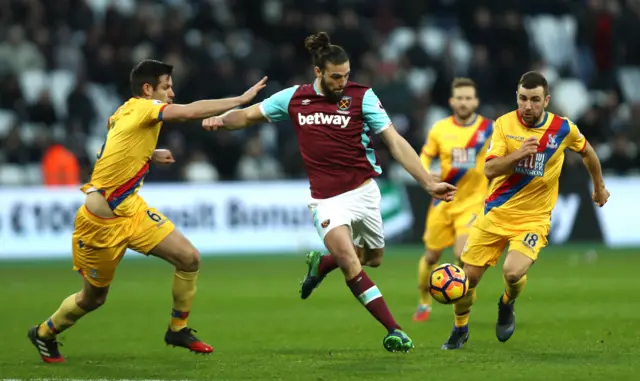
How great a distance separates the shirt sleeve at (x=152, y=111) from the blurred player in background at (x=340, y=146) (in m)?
0.46

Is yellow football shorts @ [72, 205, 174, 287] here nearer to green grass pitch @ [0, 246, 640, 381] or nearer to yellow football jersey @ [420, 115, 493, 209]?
green grass pitch @ [0, 246, 640, 381]

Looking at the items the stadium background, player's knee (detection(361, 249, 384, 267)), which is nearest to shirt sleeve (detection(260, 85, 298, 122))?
player's knee (detection(361, 249, 384, 267))

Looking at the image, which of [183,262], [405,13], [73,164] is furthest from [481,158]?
[405,13]

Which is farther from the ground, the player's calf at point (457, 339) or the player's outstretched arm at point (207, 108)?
the player's outstretched arm at point (207, 108)

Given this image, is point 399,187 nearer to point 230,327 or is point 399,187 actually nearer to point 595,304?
point 595,304

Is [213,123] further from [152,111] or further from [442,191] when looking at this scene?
[442,191]

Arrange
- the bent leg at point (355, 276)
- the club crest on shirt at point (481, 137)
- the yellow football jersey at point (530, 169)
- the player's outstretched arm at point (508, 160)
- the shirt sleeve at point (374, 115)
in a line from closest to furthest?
the bent leg at point (355, 276)
the player's outstretched arm at point (508, 160)
the shirt sleeve at point (374, 115)
the yellow football jersey at point (530, 169)
the club crest on shirt at point (481, 137)

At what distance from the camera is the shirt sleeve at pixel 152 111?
30.6 feet

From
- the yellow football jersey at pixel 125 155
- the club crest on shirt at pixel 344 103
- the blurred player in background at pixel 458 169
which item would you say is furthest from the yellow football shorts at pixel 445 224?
the yellow football jersey at pixel 125 155

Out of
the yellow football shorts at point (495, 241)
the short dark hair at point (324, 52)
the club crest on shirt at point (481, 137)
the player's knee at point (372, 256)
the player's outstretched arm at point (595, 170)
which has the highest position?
the short dark hair at point (324, 52)

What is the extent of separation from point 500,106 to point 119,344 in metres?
14.3

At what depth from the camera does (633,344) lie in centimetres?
962

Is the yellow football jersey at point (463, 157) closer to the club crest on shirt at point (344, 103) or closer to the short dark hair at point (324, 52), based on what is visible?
the club crest on shirt at point (344, 103)

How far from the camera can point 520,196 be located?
32.8 feet
